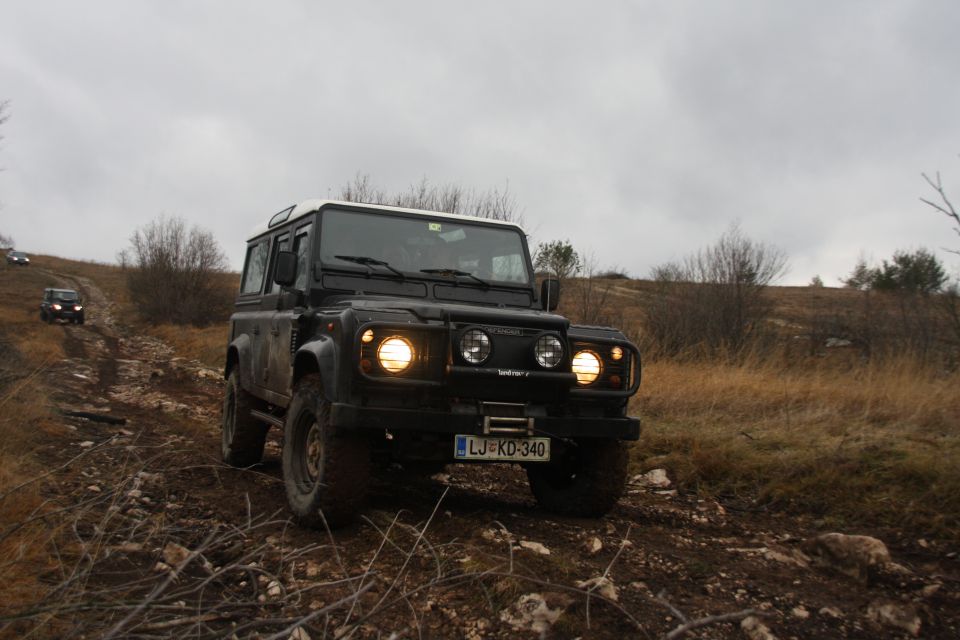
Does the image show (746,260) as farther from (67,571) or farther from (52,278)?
(52,278)

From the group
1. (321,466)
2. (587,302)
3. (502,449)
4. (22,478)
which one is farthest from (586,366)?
(587,302)

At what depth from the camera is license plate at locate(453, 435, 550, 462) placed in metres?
3.83

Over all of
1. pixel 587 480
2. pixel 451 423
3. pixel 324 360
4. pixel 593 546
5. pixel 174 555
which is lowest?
pixel 174 555

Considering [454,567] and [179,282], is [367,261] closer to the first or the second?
[454,567]

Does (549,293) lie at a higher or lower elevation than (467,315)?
higher

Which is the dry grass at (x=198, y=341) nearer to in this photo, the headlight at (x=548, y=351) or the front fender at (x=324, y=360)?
the front fender at (x=324, y=360)

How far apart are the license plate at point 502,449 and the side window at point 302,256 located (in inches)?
64.9

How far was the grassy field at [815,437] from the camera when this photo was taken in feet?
15.6

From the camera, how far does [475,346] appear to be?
3.78 meters

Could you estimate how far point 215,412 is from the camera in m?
9.78

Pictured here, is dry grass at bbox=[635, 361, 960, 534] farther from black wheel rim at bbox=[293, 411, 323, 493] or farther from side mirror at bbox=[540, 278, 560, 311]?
black wheel rim at bbox=[293, 411, 323, 493]

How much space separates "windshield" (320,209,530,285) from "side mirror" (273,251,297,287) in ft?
0.65

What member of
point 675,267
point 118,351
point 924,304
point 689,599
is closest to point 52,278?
point 118,351

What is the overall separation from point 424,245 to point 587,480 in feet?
6.29
